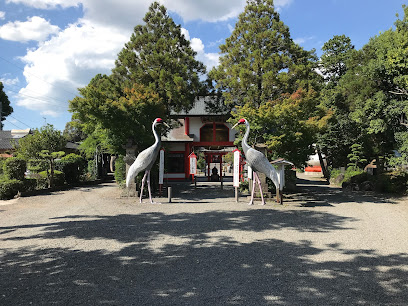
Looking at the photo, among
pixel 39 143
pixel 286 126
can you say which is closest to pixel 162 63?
pixel 286 126

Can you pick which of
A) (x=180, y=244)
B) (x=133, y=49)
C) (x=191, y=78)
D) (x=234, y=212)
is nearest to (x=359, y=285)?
(x=180, y=244)

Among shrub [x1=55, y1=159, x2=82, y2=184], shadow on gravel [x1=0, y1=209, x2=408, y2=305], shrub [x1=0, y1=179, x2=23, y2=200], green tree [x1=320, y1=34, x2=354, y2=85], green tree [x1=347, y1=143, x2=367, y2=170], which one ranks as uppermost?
green tree [x1=320, y1=34, x2=354, y2=85]

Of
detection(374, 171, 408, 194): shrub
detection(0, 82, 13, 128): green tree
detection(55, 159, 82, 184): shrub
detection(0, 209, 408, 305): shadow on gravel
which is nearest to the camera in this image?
detection(0, 209, 408, 305): shadow on gravel

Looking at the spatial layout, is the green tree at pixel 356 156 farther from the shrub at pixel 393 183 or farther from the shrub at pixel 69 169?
the shrub at pixel 69 169

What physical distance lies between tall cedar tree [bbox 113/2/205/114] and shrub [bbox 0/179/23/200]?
663cm

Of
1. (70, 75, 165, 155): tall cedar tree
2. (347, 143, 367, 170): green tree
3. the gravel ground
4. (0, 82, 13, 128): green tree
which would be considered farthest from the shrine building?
(0, 82, 13, 128): green tree

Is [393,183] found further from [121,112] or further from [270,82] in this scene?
[121,112]

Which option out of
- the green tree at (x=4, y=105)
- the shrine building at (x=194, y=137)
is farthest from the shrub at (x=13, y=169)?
the green tree at (x=4, y=105)

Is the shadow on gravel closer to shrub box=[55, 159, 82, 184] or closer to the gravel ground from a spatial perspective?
the gravel ground

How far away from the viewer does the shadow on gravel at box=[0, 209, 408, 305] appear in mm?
3506

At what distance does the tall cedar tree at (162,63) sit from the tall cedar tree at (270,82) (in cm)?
164

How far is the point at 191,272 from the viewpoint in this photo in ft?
14.1

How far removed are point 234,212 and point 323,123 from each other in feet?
22.7

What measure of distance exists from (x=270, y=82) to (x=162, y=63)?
534 cm
